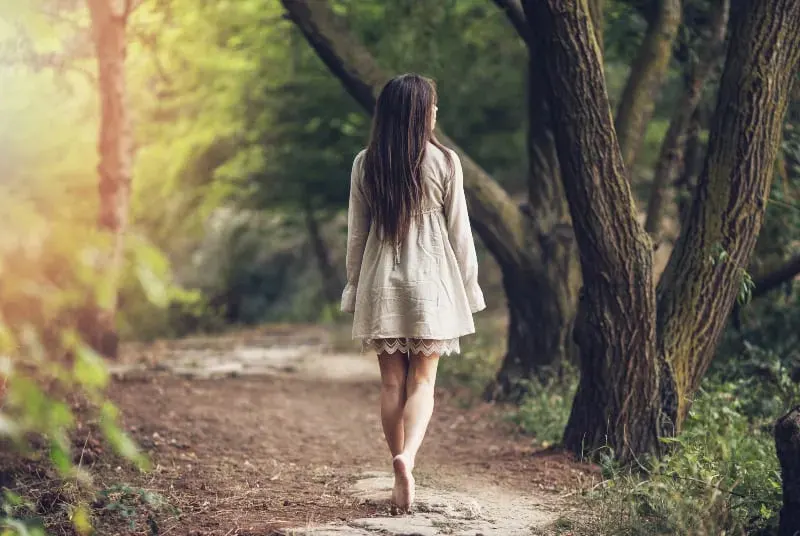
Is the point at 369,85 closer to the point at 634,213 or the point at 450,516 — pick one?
the point at 634,213

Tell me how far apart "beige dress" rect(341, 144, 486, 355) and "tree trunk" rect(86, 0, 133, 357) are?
6471mm

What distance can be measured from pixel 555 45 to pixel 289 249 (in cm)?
1437

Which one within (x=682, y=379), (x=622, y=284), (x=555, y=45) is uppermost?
(x=555, y=45)

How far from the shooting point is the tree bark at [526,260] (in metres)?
8.60

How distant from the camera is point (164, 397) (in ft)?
28.4

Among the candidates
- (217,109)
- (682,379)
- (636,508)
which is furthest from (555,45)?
(217,109)

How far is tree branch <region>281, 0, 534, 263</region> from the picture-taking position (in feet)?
26.5

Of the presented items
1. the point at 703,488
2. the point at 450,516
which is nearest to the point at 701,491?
A: the point at 703,488

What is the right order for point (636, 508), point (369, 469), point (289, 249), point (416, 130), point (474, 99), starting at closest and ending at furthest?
1. point (636, 508)
2. point (416, 130)
3. point (369, 469)
4. point (474, 99)
5. point (289, 249)

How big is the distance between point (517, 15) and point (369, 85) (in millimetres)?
1360

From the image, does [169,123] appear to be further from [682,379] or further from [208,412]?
[682,379]

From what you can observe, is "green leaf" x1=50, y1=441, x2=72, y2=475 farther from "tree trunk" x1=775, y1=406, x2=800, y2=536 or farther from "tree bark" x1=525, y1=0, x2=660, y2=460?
"tree bark" x1=525, y1=0, x2=660, y2=460

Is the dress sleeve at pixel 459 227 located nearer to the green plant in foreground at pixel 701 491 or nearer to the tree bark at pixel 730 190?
the green plant in foreground at pixel 701 491

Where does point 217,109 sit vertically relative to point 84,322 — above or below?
above
